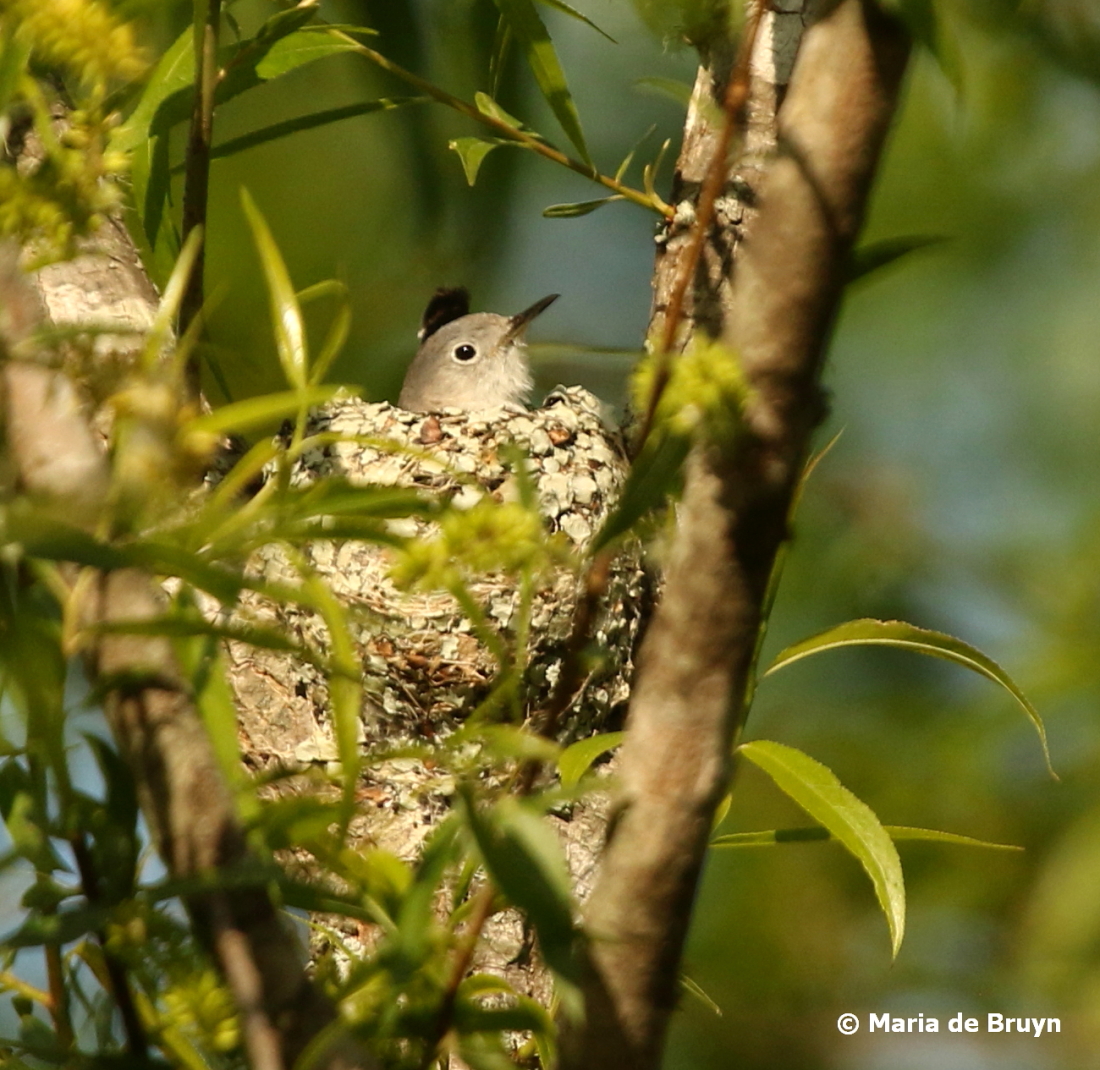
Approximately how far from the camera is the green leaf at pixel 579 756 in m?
2.03

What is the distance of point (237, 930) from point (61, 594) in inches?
13.2

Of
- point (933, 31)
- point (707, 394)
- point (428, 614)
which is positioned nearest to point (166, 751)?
point (707, 394)

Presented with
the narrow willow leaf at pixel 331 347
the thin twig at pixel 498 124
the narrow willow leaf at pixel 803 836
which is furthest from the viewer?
the thin twig at pixel 498 124

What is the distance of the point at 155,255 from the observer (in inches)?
115

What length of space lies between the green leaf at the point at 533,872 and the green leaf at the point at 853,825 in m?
0.87

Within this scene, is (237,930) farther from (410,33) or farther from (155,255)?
(410,33)

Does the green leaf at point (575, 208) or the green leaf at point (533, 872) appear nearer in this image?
the green leaf at point (533, 872)

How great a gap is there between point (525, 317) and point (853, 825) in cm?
442

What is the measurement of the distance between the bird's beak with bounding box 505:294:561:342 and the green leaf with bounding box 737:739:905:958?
4.13 meters

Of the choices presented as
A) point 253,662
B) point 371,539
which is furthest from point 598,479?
point 371,539

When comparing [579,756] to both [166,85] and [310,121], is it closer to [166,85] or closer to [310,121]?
[166,85]

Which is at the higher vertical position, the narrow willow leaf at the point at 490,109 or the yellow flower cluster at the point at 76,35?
the yellow flower cluster at the point at 76,35

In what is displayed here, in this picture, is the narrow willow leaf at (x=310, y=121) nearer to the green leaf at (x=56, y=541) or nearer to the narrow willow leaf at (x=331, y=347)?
the narrow willow leaf at (x=331, y=347)

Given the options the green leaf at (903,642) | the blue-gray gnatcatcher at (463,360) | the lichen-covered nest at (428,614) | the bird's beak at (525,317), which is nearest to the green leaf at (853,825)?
the green leaf at (903,642)
